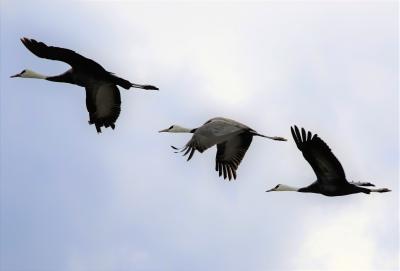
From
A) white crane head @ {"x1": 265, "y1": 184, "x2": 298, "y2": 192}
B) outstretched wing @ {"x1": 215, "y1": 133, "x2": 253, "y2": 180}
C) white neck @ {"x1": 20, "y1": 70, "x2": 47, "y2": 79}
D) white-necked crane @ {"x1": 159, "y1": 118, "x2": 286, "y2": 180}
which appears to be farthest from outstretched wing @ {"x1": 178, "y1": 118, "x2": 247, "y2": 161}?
white neck @ {"x1": 20, "y1": 70, "x2": 47, "y2": 79}

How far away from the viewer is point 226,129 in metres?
28.7

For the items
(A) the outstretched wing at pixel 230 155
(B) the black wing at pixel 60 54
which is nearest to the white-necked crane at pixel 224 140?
(A) the outstretched wing at pixel 230 155

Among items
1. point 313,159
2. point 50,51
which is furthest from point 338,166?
point 50,51

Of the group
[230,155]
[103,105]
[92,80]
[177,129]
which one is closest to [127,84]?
[92,80]

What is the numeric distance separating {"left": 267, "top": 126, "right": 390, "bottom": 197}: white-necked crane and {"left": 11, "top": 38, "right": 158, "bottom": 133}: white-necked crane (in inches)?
177

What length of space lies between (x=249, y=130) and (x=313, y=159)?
8.89ft

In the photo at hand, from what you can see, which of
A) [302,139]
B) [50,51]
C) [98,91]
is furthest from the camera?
[98,91]

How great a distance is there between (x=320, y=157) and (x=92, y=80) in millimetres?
6339

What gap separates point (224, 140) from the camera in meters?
28.8

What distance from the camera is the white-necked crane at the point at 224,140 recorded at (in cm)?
2792

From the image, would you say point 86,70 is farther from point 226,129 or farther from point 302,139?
point 302,139

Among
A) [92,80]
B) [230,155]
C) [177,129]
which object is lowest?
[230,155]

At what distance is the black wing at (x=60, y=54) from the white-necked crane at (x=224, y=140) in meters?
2.94

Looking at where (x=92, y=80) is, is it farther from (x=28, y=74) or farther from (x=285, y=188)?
(x=285, y=188)
